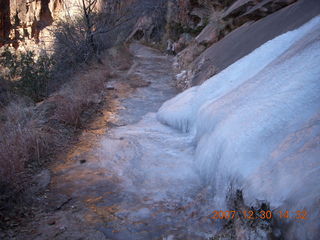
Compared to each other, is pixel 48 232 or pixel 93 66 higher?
pixel 93 66

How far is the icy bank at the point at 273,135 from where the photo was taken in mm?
2025

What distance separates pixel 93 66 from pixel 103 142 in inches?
251

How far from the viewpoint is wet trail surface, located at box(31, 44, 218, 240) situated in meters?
2.77

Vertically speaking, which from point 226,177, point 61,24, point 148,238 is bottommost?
point 148,238

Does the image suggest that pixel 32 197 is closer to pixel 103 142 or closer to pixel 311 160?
pixel 103 142

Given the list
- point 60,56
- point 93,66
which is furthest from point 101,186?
point 60,56

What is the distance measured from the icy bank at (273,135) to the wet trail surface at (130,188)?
11.1 inches

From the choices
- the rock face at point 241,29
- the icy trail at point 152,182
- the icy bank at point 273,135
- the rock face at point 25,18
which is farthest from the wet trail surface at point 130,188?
the rock face at point 25,18

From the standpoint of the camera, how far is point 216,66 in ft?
22.3

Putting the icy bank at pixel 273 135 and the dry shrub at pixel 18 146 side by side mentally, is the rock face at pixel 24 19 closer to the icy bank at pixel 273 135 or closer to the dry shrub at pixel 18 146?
the dry shrub at pixel 18 146

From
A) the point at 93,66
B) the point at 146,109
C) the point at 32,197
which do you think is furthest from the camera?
the point at 93,66

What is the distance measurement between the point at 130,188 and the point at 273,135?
1.68 meters

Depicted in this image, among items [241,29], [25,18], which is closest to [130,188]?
[241,29]
